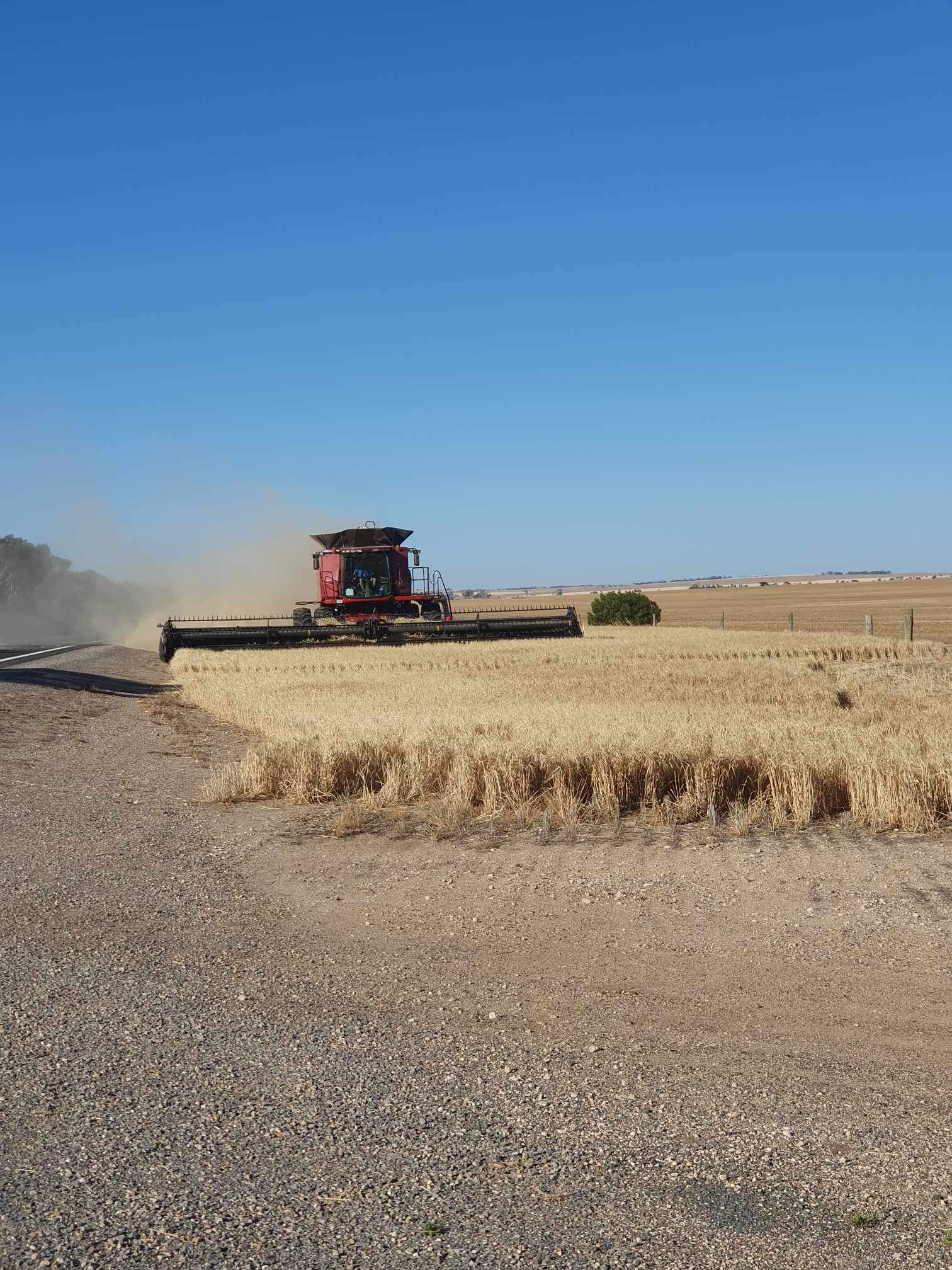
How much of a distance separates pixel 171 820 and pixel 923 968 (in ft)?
23.8

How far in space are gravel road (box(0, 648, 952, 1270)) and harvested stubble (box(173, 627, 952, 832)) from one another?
156 cm

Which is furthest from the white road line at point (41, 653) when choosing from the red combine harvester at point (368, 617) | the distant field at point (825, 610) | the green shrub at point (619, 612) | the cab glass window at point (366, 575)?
the distant field at point (825, 610)

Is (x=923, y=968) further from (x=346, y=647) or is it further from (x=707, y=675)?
(x=346, y=647)

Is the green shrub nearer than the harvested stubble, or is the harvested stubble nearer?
the harvested stubble

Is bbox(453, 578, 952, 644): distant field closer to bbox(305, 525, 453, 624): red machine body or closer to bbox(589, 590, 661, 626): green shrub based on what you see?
bbox(589, 590, 661, 626): green shrub

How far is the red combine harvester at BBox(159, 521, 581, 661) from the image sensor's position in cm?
3803

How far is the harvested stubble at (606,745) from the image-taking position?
35.3 ft

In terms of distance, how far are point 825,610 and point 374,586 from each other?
58232 mm

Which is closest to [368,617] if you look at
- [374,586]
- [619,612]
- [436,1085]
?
[374,586]

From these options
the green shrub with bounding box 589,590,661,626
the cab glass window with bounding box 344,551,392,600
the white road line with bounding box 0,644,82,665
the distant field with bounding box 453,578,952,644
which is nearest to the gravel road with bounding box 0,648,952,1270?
the white road line with bounding box 0,644,82,665

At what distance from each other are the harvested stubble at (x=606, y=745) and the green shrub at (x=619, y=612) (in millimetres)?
A: 33513

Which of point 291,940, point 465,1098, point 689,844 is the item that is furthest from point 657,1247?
point 689,844

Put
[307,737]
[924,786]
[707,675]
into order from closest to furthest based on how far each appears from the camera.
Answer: [924,786], [307,737], [707,675]

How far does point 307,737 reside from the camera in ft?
47.1
